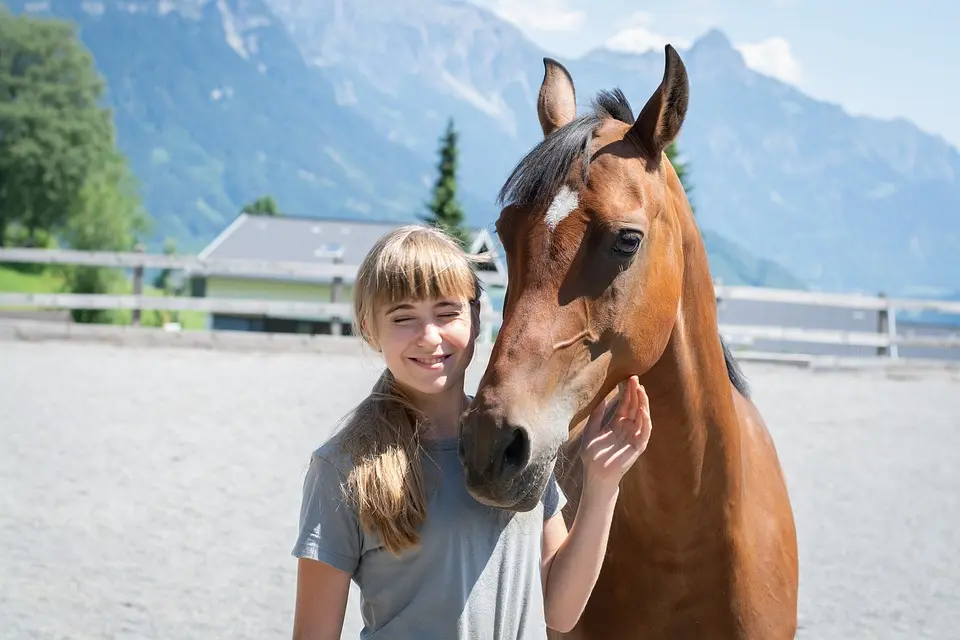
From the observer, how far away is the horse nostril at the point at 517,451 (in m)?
1.63

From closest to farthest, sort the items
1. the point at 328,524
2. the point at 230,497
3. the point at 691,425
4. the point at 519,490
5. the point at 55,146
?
1. the point at 519,490
2. the point at 328,524
3. the point at 691,425
4. the point at 230,497
5. the point at 55,146

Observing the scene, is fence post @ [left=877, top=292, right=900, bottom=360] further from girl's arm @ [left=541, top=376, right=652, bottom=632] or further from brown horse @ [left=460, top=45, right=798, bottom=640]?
girl's arm @ [left=541, top=376, right=652, bottom=632]

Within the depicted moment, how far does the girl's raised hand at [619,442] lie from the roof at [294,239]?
47028mm

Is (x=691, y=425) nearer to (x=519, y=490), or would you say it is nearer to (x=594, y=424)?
(x=594, y=424)

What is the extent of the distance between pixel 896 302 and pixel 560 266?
14697mm

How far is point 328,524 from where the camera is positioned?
174 cm

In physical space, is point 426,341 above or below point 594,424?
above

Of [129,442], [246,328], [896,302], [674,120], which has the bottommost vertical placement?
[246,328]

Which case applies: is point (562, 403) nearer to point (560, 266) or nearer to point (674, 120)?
point (560, 266)

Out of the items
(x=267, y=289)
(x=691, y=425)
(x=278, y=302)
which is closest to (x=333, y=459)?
(x=691, y=425)

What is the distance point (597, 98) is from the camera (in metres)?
2.23

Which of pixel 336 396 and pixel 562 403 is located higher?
pixel 562 403

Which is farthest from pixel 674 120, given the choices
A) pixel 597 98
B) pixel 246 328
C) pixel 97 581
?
pixel 246 328

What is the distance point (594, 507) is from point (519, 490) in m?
0.24
